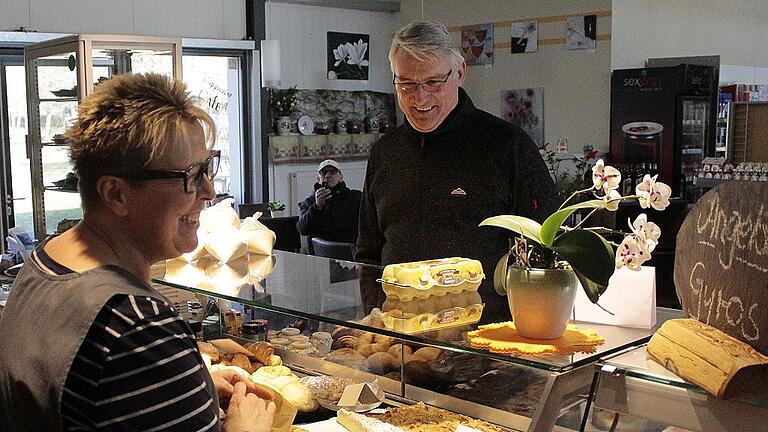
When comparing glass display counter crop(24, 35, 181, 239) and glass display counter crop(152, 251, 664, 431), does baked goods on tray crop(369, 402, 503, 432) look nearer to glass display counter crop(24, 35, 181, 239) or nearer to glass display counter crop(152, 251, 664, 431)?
glass display counter crop(152, 251, 664, 431)

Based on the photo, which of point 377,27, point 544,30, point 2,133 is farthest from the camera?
point 377,27

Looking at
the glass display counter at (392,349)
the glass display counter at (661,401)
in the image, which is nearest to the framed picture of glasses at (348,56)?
the glass display counter at (392,349)

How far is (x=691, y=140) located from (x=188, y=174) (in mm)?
8326

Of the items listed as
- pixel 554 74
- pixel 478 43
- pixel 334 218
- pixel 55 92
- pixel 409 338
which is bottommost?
pixel 334 218

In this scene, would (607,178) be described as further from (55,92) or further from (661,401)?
(55,92)

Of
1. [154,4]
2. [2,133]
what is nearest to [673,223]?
[154,4]

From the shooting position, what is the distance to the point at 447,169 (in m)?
3.03

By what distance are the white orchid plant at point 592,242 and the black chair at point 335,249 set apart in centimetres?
487

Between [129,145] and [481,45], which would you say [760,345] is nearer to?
[129,145]

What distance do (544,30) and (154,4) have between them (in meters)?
4.20

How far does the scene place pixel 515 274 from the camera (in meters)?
1.78

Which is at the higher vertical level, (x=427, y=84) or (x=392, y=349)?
(x=427, y=84)

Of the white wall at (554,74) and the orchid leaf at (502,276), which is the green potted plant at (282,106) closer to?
the white wall at (554,74)

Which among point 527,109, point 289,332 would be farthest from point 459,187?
point 527,109
